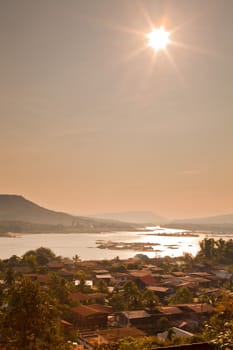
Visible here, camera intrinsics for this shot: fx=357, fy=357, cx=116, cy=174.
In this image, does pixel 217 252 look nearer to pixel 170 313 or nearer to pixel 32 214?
pixel 170 313

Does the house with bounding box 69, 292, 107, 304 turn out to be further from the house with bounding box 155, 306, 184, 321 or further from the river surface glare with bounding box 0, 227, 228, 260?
the river surface glare with bounding box 0, 227, 228, 260

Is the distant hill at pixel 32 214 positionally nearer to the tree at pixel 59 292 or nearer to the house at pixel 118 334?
the tree at pixel 59 292

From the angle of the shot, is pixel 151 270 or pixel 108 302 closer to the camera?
pixel 108 302

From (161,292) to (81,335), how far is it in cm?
796

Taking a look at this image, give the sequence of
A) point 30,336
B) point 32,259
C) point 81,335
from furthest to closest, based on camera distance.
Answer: point 32,259 < point 81,335 < point 30,336

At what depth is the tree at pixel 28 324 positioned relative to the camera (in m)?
6.16

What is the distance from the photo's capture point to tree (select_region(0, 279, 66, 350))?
20.2ft

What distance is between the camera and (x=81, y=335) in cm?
1312

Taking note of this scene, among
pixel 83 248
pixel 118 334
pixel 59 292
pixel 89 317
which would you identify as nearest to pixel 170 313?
pixel 89 317

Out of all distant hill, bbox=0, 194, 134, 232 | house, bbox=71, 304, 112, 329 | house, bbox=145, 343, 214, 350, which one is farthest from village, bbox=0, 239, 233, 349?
distant hill, bbox=0, 194, 134, 232

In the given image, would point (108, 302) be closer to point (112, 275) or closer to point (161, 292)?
point (161, 292)

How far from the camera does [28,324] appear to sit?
630 cm

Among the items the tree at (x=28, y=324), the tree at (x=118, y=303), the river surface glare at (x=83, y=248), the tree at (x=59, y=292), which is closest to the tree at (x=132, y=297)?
the tree at (x=118, y=303)

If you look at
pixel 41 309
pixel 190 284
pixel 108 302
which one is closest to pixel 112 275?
pixel 190 284
